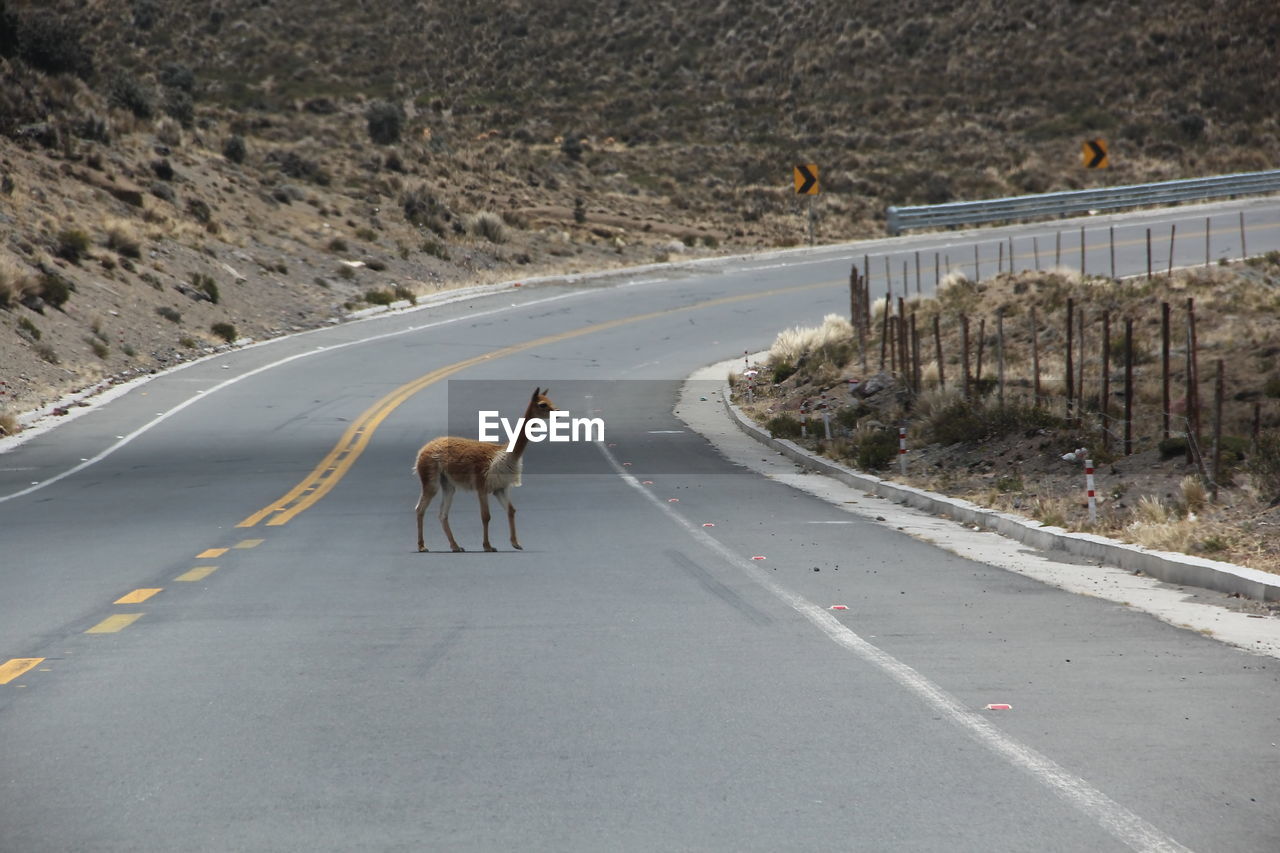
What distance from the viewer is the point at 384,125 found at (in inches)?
2958

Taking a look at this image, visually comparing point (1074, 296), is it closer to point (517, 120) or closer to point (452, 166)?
point (452, 166)

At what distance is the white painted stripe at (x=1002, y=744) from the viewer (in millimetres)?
5758

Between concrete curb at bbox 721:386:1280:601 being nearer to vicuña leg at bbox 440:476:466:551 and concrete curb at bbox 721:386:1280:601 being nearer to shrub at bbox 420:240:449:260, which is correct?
vicuña leg at bbox 440:476:466:551

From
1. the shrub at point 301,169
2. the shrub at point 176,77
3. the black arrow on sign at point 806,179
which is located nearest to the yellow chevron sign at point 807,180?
the black arrow on sign at point 806,179

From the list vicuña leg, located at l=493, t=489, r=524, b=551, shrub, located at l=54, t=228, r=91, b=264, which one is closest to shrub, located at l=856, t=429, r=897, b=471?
vicuña leg, located at l=493, t=489, r=524, b=551

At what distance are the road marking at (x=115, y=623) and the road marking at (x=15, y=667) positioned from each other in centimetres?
99

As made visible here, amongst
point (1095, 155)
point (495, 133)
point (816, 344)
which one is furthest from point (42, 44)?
point (1095, 155)

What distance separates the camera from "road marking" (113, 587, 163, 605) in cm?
1153

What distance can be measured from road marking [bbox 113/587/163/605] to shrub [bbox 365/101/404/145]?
65283 millimetres

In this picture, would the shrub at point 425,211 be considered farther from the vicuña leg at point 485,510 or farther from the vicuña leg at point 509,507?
the vicuña leg at point 485,510

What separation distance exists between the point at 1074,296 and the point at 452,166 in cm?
4527

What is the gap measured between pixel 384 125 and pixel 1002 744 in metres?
71.5

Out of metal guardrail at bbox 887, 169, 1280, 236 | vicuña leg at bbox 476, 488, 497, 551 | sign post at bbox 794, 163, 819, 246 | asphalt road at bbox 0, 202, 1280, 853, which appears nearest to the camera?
asphalt road at bbox 0, 202, 1280, 853


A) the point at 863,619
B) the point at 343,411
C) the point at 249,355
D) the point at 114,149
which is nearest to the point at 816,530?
the point at 863,619
